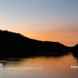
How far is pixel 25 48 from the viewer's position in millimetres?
1888

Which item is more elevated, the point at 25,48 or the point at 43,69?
the point at 25,48

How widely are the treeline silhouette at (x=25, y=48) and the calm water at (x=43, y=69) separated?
4 cm

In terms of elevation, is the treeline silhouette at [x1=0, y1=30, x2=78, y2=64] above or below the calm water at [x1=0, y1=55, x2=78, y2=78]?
above

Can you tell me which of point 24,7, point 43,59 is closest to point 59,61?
point 43,59

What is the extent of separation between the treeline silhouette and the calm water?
0.04 meters

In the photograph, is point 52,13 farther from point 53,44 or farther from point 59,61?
point 59,61

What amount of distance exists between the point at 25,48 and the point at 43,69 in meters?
0.19

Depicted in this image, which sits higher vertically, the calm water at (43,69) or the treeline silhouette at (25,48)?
the treeline silhouette at (25,48)

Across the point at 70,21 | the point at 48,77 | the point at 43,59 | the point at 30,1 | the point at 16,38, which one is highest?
the point at 30,1

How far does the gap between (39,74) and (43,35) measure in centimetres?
27

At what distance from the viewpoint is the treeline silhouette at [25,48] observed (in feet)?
6.15

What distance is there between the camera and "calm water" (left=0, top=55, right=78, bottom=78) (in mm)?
1852

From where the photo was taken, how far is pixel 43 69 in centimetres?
186

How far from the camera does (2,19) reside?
1.91 m
